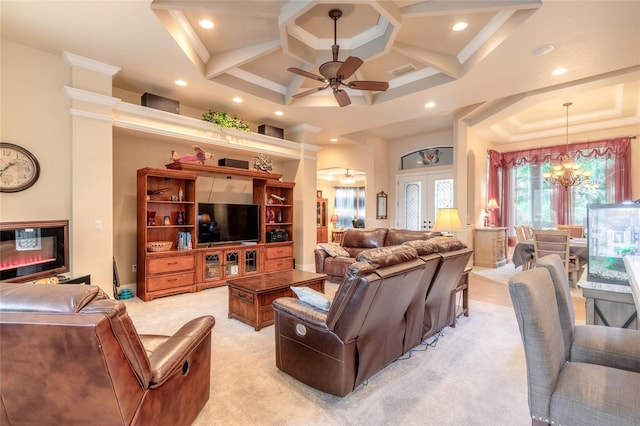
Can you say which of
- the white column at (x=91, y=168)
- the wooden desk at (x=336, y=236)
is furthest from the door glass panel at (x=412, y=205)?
the white column at (x=91, y=168)

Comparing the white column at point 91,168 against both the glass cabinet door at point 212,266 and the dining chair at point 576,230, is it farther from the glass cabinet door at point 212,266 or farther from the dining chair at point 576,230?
the dining chair at point 576,230

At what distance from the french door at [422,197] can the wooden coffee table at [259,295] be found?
5.18m

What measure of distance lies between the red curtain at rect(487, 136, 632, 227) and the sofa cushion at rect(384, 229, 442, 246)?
13.0 feet

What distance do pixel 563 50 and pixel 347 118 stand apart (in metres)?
3.32

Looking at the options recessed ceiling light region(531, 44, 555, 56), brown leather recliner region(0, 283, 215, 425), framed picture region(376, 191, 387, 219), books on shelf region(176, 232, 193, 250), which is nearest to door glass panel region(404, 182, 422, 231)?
framed picture region(376, 191, 387, 219)

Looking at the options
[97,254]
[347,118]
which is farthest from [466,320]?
[97,254]

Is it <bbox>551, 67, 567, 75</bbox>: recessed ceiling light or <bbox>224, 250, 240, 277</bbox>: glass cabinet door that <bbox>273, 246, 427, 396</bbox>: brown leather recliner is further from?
<bbox>551, 67, 567, 75</bbox>: recessed ceiling light

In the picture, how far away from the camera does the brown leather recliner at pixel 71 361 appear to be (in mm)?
1092

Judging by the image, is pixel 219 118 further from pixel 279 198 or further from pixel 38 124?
pixel 38 124

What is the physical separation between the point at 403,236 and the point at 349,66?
10.9 ft

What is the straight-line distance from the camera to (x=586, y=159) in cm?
720

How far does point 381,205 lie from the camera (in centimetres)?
809

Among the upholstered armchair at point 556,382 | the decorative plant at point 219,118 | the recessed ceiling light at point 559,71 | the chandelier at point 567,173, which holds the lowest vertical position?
the upholstered armchair at point 556,382

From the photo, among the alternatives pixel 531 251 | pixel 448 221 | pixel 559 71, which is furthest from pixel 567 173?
pixel 448 221
